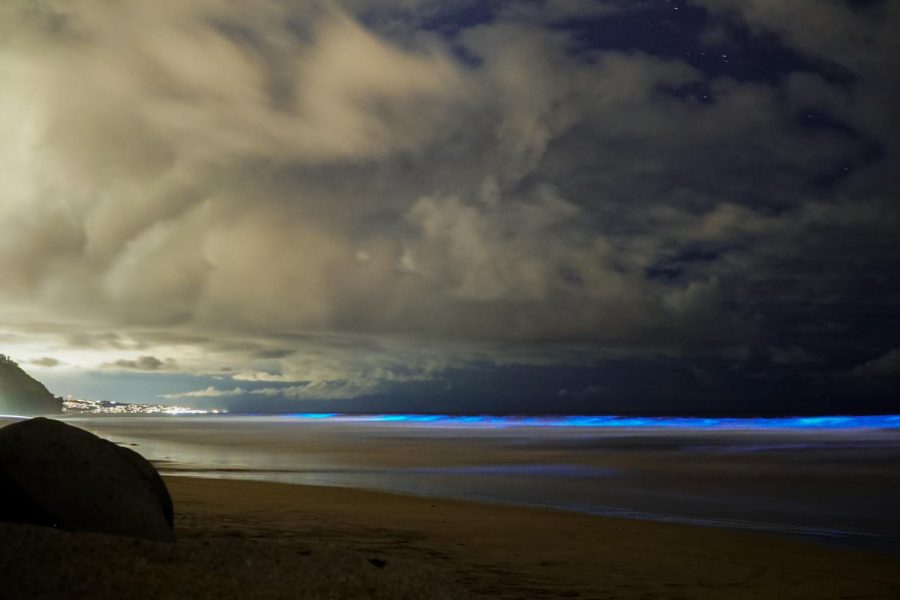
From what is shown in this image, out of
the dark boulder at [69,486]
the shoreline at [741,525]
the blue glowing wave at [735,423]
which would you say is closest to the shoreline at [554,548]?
the shoreline at [741,525]

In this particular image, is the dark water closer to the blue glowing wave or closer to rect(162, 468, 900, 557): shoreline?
rect(162, 468, 900, 557): shoreline

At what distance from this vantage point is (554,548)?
11.4 m

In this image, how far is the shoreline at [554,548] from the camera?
9.08 meters

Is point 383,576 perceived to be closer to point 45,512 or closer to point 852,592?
point 45,512

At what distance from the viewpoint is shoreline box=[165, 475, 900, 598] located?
9.08m

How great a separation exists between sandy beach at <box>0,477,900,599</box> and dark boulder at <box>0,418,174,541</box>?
651mm

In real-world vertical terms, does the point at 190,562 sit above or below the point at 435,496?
above

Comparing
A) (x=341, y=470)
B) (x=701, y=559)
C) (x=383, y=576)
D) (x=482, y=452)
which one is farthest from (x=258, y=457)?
(x=383, y=576)

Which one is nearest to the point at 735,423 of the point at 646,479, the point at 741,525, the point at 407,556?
the point at 646,479

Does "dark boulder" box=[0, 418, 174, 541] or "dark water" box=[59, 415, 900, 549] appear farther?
"dark water" box=[59, 415, 900, 549]

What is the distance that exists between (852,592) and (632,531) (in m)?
4.60

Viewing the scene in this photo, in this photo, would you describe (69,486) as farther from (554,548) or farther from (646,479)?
(646,479)

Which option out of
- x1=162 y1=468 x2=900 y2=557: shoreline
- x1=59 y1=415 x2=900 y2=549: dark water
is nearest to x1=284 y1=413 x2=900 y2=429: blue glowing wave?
x1=59 y1=415 x2=900 y2=549: dark water

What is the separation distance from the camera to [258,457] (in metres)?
35.4
